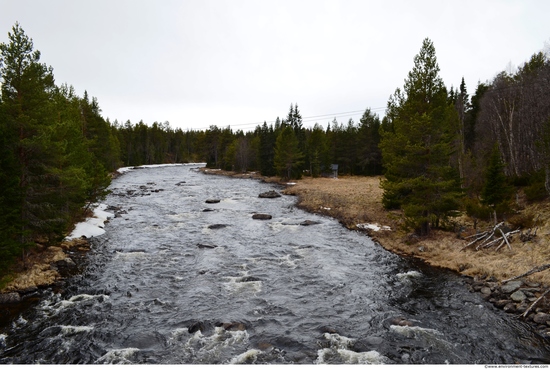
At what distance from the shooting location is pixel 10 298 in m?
15.4

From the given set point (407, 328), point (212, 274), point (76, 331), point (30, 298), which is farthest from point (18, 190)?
point (407, 328)

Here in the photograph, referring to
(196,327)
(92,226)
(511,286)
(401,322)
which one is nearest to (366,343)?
(401,322)

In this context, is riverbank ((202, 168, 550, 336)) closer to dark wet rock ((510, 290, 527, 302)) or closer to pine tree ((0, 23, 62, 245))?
dark wet rock ((510, 290, 527, 302))

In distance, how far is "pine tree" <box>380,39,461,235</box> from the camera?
75.1 feet

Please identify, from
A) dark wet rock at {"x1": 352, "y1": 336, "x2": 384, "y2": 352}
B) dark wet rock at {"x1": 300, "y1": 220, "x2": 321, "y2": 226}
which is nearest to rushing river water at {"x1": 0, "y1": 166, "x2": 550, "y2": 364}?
dark wet rock at {"x1": 352, "y1": 336, "x2": 384, "y2": 352}

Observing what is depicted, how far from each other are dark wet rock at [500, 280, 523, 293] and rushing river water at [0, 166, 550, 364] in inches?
57.2

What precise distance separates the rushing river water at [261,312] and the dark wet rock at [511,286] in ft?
4.77

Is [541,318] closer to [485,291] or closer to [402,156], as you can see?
[485,291]

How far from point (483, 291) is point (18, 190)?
23.6 metres

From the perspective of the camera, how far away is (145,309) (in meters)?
15.0

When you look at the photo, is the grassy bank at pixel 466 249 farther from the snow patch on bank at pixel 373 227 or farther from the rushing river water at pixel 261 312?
the rushing river water at pixel 261 312

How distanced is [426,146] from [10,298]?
26.0 meters

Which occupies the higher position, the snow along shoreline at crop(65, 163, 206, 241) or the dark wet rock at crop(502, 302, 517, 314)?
the snow along shoreline at crop(65, 163, 206, 241)

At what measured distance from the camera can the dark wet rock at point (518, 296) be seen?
48.1ft
